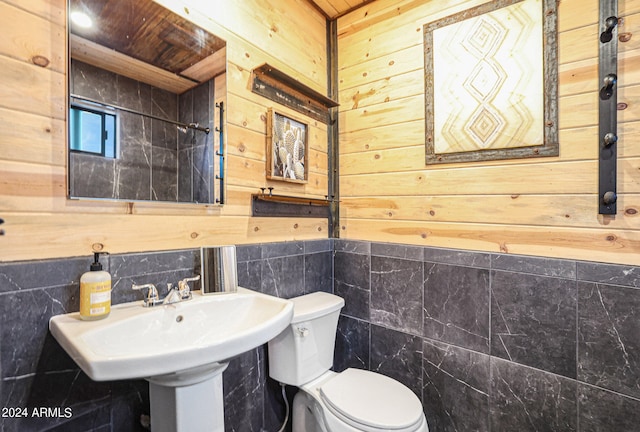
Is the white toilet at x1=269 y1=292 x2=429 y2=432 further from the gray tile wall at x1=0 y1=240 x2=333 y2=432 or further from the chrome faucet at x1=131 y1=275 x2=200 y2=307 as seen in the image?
the chrome faucet at x1=131 y1=275 x2=200 y2=307

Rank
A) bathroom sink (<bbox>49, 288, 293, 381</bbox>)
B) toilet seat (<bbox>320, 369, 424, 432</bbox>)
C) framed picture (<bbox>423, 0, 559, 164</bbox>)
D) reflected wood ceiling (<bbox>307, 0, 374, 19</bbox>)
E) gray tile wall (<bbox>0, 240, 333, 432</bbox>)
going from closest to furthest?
bathroom sink (<bbox>49, 288, 293, 381</bbox>) < gray tile wall (<bbox>0, 240, 333, 432</bbox>) < toilet seat (<bbox>320, 369, 424, 432</bbox>) < framed picture (<bbox>423, 0, 559, 164</bbox>) < reflected wood ceiling (<bbox>307, 0, 374, 19</bbox>)

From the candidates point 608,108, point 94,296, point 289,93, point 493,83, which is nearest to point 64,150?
point 94,296

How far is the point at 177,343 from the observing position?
958 mm

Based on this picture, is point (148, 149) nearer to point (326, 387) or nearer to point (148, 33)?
point (148, 33)

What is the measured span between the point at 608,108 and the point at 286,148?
4.58ft

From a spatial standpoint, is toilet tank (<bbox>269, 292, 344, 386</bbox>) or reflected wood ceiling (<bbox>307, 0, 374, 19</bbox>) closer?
toilet tank (<bbox>269, 292, 344, 386</bbox>)

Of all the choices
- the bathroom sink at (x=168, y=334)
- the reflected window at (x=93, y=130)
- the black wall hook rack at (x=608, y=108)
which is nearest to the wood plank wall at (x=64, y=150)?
the reflected window at (x=93, y=130)

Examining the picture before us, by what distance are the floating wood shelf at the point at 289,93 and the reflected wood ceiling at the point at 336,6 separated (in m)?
0.60

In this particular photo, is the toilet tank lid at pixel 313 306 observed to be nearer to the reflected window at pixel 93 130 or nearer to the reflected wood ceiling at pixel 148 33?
the reflected window at pixel 93 130

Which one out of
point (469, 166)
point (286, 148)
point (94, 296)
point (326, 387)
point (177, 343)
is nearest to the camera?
point (94, 296)

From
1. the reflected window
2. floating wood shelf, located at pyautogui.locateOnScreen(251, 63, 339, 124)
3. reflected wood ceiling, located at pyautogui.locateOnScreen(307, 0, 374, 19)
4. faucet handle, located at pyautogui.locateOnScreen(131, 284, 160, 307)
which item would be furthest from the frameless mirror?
reflected wood ceiling, located at pyautogui.locateOnScreen(307, 0, 374, 19)

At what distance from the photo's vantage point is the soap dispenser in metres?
0.85

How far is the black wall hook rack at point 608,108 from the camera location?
3.77ft

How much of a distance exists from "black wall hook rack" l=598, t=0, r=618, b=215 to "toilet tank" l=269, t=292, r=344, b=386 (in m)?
1.24
